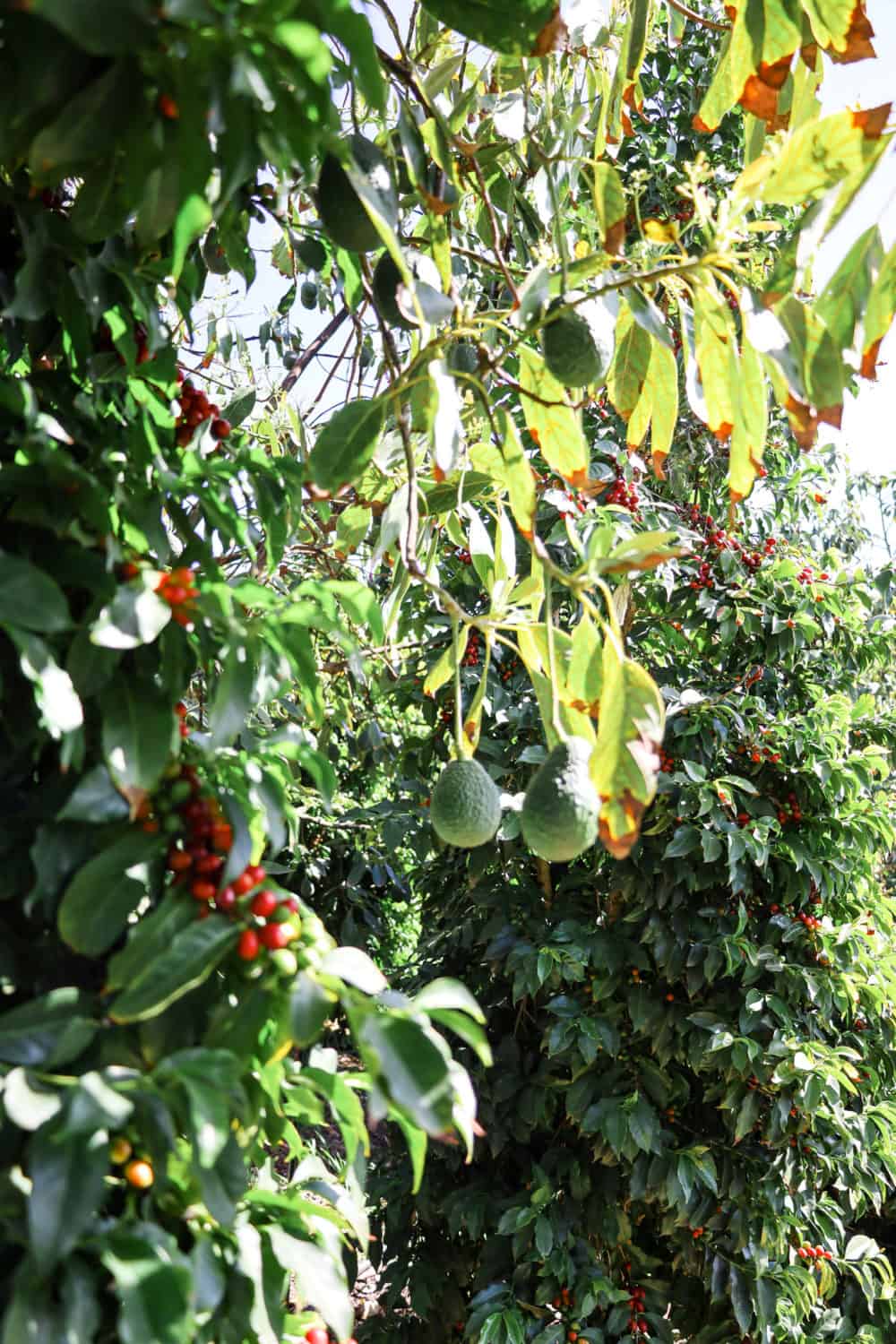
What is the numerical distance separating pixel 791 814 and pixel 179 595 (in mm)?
1916

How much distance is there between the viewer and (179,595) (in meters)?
0.71

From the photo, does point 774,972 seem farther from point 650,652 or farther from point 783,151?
point 783,151

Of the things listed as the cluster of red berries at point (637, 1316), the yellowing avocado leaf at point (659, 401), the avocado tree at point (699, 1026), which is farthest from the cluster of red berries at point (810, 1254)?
the yellowing avocado leaf at point (659, 401)

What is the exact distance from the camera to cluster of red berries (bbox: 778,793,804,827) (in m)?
2.35

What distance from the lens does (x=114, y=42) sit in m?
0.50

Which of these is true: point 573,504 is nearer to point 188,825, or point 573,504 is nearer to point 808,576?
point 808,576

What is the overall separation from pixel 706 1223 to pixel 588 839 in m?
1.76

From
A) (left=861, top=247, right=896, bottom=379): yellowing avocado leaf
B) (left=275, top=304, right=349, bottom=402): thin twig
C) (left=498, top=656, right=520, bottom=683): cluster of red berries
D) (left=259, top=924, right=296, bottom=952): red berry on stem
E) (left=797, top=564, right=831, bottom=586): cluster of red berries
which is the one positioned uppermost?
(left=861, top=247, right=896, bottom=379): yellowing avocado leaf

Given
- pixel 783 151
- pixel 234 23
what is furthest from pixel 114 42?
pixel 783 151

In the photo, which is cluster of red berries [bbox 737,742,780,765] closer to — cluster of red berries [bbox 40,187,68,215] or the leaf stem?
the leaf stem

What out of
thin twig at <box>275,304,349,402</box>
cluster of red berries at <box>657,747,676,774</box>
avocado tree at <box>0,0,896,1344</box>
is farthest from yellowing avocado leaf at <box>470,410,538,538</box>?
cluster of red berries at <box>657,747,676,774</box>

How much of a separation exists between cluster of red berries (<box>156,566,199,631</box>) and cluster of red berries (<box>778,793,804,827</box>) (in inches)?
74.9

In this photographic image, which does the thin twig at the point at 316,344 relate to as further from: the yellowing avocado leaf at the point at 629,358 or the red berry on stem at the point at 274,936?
the red berry on stem at the point at 274,936

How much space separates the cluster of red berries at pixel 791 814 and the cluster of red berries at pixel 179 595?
1902mm
